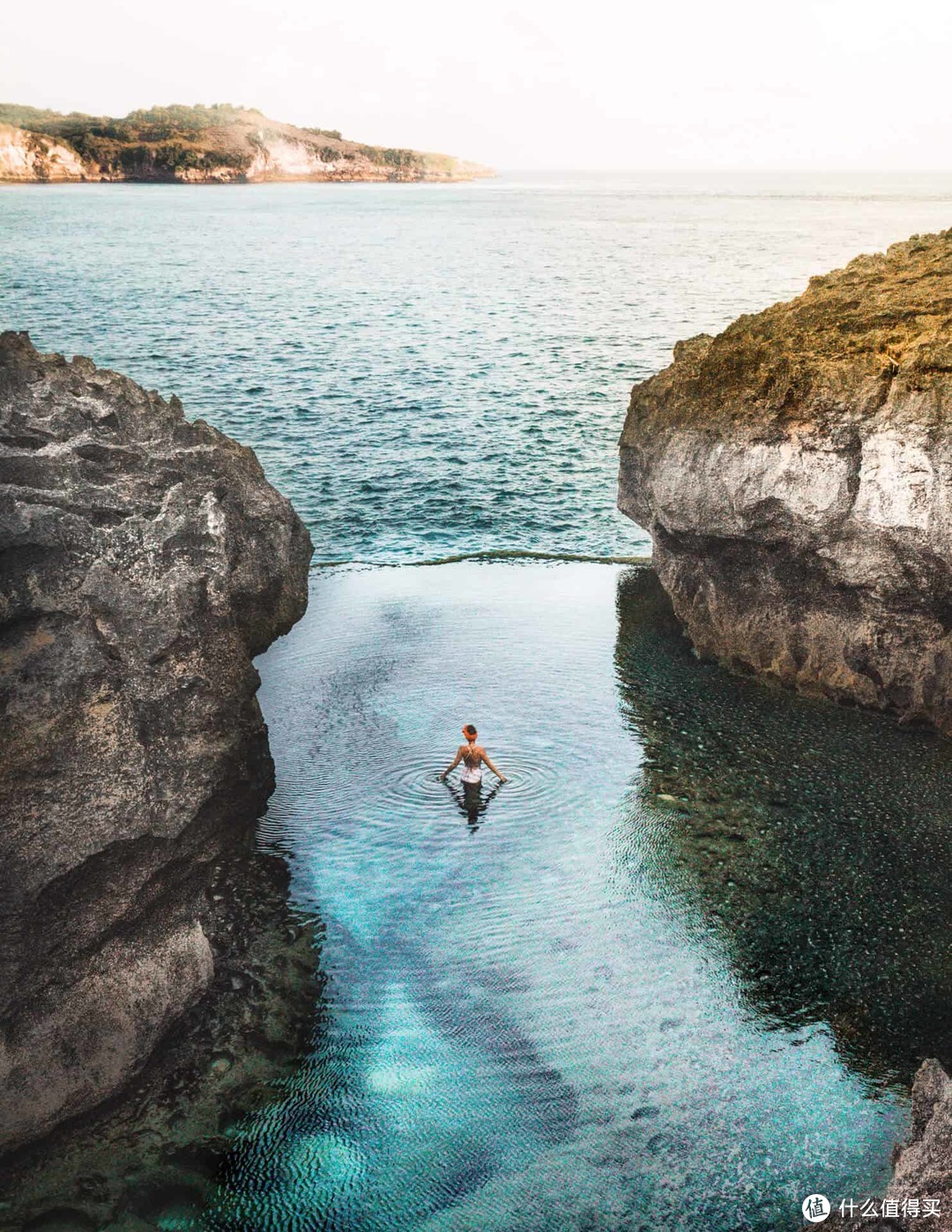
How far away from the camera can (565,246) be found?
143625 mm

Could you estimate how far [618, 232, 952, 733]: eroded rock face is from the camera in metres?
21.5

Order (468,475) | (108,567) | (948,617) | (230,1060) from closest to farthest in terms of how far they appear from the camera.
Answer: (230,1060) → (108,567) → (948,617) → (468,475)

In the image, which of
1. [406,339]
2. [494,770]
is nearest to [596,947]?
[494,770]

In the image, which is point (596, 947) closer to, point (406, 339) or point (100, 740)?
point (100, 740)

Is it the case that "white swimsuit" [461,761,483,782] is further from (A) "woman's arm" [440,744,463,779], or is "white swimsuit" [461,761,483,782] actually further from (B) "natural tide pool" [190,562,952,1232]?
(B) "natural tide pool" [190,562,952,1232]

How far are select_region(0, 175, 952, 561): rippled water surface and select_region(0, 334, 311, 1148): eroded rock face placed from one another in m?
18.9

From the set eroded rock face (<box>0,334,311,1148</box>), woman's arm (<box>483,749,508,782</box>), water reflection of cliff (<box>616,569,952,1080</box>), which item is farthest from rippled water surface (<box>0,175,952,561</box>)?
eroded rock face (<box>0,334,311,1148</box>)

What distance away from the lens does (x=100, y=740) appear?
13891 millimetres

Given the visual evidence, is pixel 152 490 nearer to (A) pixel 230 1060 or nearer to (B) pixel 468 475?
(A) pixel 230 1060

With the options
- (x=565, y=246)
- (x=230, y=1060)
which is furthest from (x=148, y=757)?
(x=565, y=246)

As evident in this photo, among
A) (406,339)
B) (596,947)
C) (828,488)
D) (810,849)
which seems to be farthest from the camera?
(406,339)

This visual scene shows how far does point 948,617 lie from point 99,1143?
18398mm

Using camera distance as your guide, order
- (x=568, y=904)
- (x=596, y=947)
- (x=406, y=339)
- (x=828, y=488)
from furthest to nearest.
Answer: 1. (x=406, y=339)
2. (x=828, y=488)
3. (x=568, y=904)
4. (x=596, y=947)

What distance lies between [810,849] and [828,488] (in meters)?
8.28
